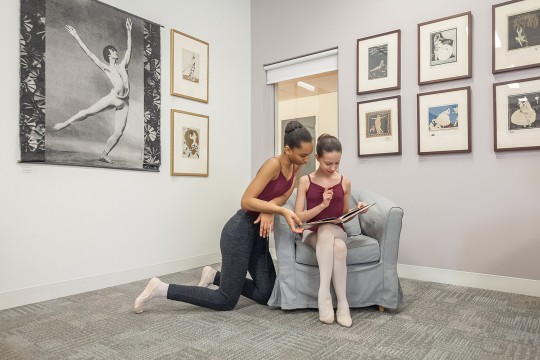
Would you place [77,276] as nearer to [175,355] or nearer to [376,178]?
[175,355]

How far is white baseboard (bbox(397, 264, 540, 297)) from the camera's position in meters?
2.90

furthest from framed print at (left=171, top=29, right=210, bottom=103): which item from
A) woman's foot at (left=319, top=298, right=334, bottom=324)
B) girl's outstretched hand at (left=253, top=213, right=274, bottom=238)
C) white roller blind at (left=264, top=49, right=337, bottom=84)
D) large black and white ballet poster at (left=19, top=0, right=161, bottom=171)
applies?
woman's foot at (left=319, top=298, right=334, bottom=324)

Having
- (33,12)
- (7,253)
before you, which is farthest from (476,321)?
(33,12)

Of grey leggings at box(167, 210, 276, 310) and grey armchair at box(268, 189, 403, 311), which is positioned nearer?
grey leggings at box(167, 210, 276, 310)

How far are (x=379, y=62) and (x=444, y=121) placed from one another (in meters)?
0.78

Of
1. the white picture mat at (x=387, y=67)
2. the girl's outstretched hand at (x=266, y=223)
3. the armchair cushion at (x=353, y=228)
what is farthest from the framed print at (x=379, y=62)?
the girl's outstretched hand at (x=266, y=223)

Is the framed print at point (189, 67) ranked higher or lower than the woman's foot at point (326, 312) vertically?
higher

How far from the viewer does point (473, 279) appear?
10.2ft

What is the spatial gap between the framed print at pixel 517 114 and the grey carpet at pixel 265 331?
43.5 inches

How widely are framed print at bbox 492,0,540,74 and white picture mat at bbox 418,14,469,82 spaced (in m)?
0.20

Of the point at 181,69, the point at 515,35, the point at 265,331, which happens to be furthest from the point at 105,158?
the point at 515,35

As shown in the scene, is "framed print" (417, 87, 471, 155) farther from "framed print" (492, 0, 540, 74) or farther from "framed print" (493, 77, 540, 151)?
"framed print" (492, 0, 540, 74)

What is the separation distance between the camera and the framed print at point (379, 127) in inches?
137

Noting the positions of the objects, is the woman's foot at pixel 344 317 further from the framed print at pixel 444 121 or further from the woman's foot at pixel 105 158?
the woman's foot at pixel 105 158
